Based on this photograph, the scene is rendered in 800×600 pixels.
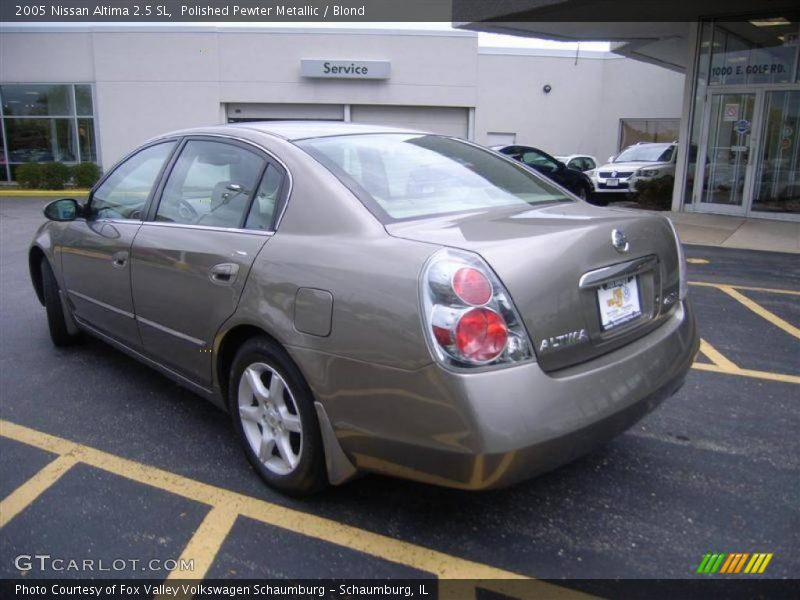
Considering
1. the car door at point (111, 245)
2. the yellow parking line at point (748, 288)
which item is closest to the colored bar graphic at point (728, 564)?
the car door at point (111, 245)

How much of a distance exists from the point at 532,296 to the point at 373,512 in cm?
118

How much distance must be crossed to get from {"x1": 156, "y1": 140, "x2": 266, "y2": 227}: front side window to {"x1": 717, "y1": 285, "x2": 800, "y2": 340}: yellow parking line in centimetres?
432

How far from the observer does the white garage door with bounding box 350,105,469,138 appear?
78.1ft

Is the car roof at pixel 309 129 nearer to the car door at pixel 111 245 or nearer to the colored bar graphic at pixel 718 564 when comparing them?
the car door at pixel 111 245

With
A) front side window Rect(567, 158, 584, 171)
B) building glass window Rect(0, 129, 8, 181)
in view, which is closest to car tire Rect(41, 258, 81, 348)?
front side window Rect(567, 158, 584, 171)

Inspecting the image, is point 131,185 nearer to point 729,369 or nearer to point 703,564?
point 703,564

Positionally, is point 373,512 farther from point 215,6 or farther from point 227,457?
point 215,6

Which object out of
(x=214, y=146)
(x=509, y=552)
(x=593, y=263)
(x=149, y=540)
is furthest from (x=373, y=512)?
(x=214, y=146)

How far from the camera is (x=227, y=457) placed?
3326mm

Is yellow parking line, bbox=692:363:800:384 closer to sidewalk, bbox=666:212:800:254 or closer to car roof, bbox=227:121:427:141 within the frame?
car roof, bbox=227:121:427:141

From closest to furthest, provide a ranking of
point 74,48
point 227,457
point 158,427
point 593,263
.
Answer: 1. point 593,263
2. point 227,457
3. point 158,427
4. point 74,48

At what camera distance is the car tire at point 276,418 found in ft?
8.80

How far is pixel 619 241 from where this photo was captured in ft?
8.77

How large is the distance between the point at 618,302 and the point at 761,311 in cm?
406
